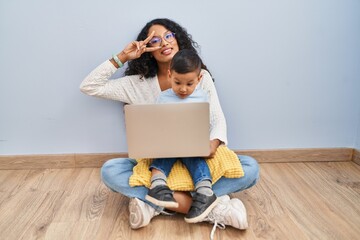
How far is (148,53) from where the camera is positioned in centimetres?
138

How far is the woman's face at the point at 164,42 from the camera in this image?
4.25 feet

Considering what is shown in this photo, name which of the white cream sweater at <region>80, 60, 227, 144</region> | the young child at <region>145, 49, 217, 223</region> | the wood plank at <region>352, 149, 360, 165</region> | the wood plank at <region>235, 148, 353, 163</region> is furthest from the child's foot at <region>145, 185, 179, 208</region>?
the wood plank at <region>352, 149, 360, 165</region>

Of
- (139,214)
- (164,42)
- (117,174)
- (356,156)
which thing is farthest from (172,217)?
(356,156)

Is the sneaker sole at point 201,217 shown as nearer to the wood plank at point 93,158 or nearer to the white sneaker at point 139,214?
the white sneaker at point 139,214

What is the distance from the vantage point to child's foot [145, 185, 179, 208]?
102 centimetres

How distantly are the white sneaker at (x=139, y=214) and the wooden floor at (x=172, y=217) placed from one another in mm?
26

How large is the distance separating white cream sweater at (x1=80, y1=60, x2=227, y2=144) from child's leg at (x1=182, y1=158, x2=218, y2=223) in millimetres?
184

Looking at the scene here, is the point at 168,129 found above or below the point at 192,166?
above

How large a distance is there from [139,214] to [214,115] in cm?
49

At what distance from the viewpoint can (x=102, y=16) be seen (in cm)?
141

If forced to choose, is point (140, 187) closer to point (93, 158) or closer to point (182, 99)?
point (182, 99)

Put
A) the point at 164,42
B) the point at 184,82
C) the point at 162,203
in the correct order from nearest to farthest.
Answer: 1. the point at 162,203
2. the point at 184,82
3. the point at 164,42

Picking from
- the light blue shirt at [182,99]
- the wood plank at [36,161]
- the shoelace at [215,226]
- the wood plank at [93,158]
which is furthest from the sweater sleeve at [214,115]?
the wood plank at [36,161]

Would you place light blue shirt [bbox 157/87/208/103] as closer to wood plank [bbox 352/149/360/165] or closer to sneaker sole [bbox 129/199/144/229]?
sneaker sole [bbox 129/199/144/229]
